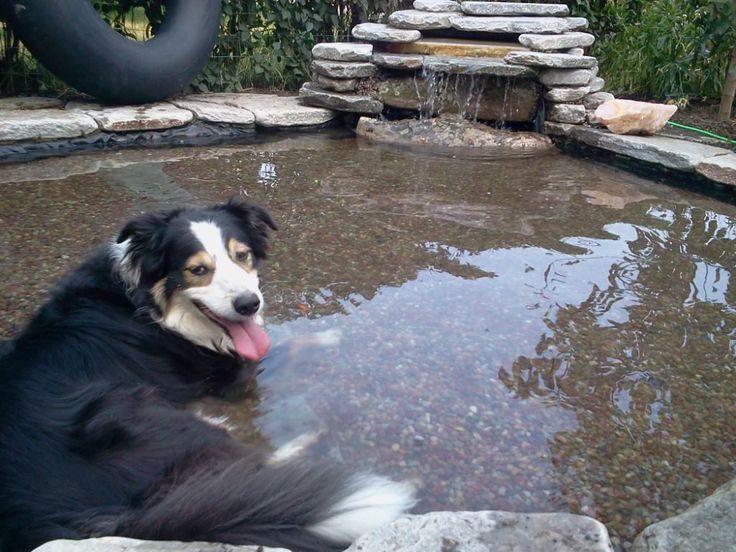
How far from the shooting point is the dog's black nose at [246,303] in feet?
8.45

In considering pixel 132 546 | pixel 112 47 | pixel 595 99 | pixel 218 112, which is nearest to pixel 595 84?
pixel 595 99

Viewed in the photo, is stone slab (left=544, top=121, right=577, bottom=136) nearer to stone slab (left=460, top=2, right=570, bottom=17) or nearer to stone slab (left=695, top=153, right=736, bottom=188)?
stone slab (left=460, top=2, right=570, bottom=17)

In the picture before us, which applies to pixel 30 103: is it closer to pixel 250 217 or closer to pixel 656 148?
pixel 250 217

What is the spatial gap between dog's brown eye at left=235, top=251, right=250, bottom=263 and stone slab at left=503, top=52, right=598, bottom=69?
16.7 ft

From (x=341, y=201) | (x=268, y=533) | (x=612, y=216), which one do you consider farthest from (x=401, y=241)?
(x=268, y=533)

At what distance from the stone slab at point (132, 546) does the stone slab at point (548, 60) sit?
6348 mm

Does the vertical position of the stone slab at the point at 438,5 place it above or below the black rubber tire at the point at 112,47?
above

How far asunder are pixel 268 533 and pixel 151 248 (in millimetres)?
1441

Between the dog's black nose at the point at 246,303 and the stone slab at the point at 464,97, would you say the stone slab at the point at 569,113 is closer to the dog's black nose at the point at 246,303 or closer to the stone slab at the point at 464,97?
the stone slab at the point at 464,97

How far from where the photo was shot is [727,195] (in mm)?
5340

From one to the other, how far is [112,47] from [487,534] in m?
5.93

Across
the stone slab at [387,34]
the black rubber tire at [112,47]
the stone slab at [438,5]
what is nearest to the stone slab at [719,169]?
the stone slab at [387,34]

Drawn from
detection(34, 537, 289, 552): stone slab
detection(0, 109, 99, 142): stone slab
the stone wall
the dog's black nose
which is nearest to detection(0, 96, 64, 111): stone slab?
detection(0, 109, 99, 142): stone slab

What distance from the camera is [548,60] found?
6738 mm
